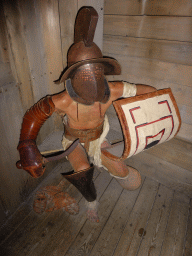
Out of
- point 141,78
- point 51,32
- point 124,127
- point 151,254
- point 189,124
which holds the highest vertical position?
point 51,32

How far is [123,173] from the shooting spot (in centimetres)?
168

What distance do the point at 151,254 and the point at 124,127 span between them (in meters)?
1.17

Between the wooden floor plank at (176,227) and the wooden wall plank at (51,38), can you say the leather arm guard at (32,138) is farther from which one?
the wooden floor plank at (176,227)

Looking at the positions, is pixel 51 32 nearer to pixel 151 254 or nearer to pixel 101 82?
pixel 101 82

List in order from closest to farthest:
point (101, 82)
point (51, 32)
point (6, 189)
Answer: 1. point (101, 82)
2. point (51, 32)
3. point (6, 189)

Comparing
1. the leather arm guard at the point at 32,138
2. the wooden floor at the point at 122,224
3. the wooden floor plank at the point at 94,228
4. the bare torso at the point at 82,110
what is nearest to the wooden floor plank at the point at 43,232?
the wooden floor at the point at 122,224

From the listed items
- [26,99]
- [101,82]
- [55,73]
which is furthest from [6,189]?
[101,82]

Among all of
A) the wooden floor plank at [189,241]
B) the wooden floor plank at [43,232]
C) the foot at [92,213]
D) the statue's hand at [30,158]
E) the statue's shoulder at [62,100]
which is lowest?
the wooden floor plank at [189,241]

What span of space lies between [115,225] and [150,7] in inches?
75.5

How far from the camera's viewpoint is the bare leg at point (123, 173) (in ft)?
5.38

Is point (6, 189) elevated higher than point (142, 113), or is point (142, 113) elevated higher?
point (142, 113)

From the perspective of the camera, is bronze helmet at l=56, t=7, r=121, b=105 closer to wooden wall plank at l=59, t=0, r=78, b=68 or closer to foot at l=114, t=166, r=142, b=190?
wooden wall plank at l=59, t=0, r=78, b=68

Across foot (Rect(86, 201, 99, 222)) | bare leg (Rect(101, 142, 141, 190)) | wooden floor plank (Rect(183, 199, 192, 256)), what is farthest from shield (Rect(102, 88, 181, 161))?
wooden floor plank (Rect(183, 199, 192, 256))

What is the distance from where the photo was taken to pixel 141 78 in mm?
1603
